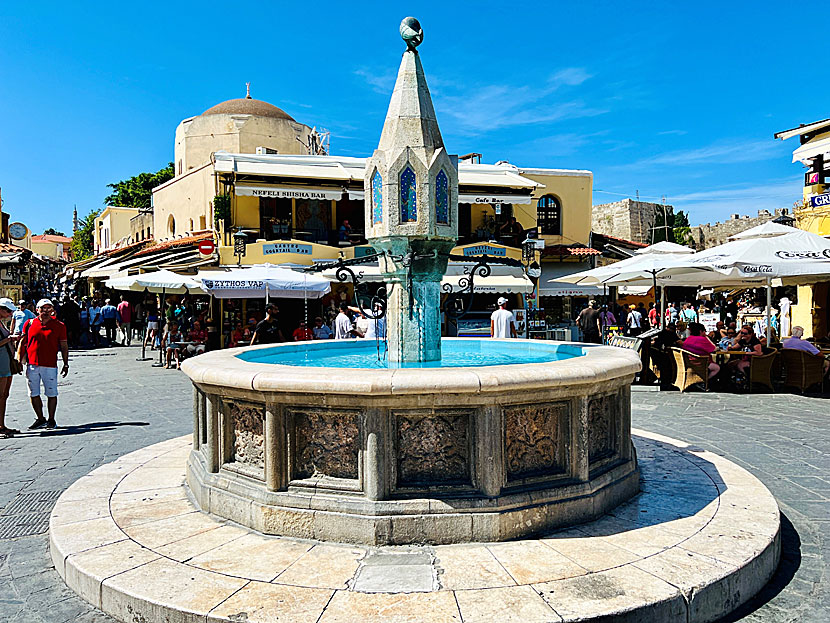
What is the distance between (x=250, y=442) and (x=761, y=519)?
10.9 feet

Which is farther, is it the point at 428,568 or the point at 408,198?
the point at 408,198

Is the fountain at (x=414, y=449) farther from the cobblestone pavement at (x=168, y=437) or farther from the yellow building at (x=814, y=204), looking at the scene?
the yellow building at (x=814, y=204)

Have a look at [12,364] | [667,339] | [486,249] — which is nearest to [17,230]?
[486,249]

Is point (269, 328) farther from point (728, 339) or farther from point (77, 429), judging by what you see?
point (728, 339)

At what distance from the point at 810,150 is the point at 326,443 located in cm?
1993

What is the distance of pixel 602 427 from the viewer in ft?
14.6

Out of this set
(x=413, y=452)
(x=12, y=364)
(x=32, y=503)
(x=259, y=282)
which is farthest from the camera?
(x=259, y=282)

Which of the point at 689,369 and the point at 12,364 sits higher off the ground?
the point at 12,364

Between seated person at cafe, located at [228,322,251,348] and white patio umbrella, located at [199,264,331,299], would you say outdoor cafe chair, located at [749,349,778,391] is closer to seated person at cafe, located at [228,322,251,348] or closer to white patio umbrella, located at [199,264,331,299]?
white patio umbrella, located at [199,264,331,299]

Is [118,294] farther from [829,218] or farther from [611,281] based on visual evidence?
[829,218]

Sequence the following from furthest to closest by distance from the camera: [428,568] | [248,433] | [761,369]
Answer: [761,369], [248,433], [428,568]


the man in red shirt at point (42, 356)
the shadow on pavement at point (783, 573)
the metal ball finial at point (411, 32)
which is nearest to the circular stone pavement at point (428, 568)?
the shadow on pavement at point (783, 573)

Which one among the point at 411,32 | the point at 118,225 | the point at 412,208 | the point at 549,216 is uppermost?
the point at 118,225

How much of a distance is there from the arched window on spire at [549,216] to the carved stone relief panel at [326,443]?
23372 mm
